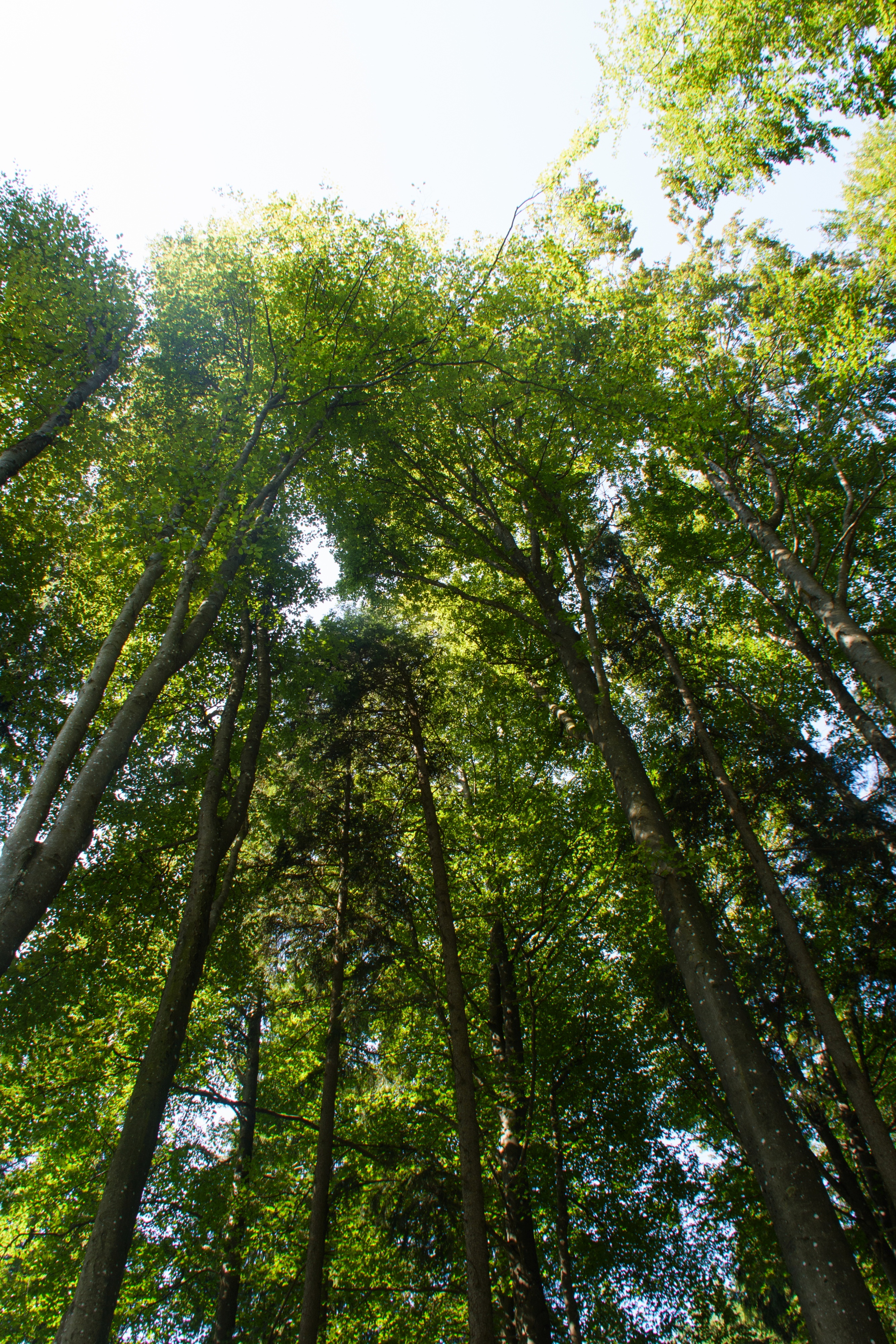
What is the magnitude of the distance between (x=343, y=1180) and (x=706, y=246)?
20193mm

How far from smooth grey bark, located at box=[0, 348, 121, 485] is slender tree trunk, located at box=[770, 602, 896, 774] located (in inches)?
471

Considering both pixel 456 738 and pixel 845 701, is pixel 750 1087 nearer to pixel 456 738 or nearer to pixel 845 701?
pixel 845 701

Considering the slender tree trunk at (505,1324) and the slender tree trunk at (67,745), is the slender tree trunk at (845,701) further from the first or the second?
the slender tree trunk at (67,745)

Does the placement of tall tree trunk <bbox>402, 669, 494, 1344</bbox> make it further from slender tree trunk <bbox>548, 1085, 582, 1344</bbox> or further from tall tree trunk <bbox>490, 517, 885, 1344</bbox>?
tall tree trunk <bbox>490, 517, 885, 1344</bbox>

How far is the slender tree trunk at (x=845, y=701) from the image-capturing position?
8031 mm

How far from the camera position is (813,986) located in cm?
732

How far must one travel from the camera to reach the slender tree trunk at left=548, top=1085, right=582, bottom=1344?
10.2 metres

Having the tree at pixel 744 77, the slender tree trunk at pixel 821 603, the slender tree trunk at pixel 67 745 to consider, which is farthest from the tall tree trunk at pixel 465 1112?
the tree at pixel 744 77

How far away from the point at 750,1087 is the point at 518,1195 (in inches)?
236

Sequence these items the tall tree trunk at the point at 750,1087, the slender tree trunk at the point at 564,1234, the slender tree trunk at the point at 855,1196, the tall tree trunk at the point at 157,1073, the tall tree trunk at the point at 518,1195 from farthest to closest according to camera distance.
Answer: the slender tree trunk at the point at 564,1234 < the slender tree trunk at the point at 855,1196 < the tall tree trunk at the point at 518,1195 < the tall tree trunk at the point at 157,1073 < the tall tree trunk at the point at 750,1087

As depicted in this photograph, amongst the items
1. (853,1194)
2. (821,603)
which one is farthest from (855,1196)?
(821,603)

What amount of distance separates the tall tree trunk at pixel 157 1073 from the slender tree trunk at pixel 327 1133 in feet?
7.19

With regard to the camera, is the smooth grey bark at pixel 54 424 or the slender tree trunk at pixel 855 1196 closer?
the smooth grey bark at pixel 54 424

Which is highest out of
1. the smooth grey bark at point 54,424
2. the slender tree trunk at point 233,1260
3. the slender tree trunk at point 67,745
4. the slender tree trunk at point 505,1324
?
the smooth grey bark at point 54,424
